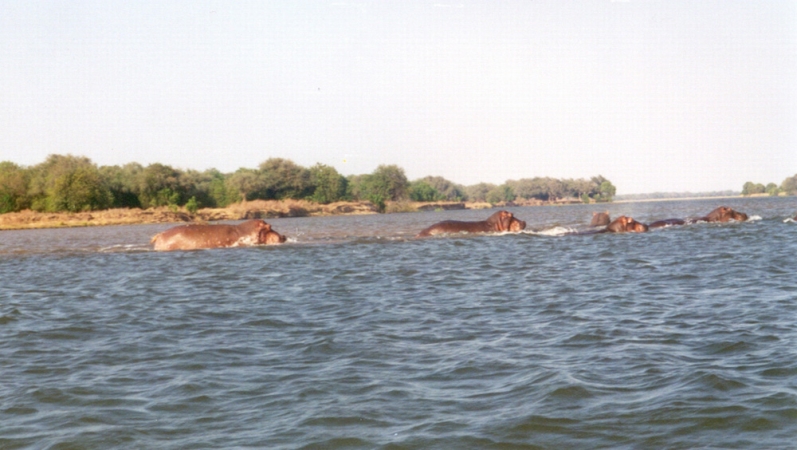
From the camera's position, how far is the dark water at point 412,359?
18.9 feet

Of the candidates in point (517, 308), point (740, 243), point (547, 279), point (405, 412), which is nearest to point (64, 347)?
point (405, 412)

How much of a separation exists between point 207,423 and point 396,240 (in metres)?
19.9

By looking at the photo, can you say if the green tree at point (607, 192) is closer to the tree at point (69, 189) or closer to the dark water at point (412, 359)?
the tree at point (69, 189)

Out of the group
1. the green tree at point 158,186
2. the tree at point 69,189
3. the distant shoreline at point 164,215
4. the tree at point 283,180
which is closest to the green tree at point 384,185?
the tree at point 283,180

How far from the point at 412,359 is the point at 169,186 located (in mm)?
67534

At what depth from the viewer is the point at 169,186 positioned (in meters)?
71.9

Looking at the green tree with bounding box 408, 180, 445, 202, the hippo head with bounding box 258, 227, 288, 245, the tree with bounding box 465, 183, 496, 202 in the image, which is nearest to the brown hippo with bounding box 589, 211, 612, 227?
the hippo head with bounding box 258, 227, 288, 245

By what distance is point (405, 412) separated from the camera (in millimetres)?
6148

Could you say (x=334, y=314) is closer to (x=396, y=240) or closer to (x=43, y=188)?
(x=396, y=240)

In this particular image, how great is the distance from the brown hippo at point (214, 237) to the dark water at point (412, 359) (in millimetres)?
7686

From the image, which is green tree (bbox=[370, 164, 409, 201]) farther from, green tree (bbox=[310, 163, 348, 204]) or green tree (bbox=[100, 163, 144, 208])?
green tree (bbox=[100, 163, 144, 208])

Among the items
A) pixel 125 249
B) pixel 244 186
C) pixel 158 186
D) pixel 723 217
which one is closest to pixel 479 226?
pixel 723 217

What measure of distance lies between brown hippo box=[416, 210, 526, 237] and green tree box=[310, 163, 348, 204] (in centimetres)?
6205

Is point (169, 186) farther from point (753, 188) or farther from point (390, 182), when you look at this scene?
point (753, 188)
